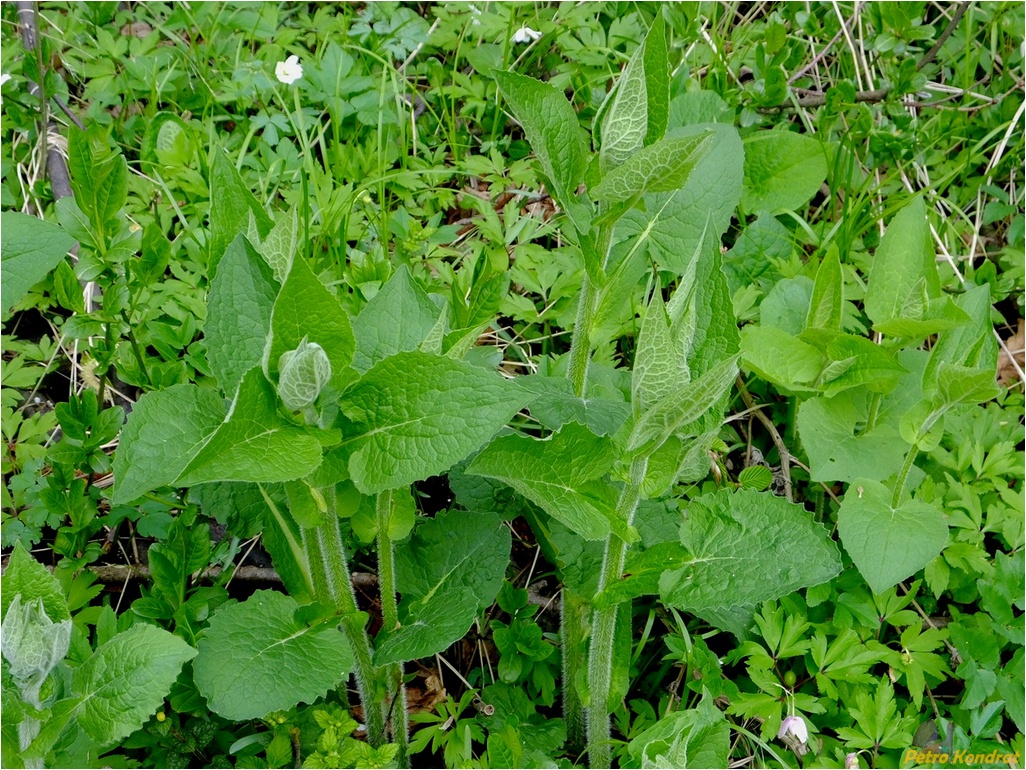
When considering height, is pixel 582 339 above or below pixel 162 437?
below

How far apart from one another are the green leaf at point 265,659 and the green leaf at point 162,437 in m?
0.38

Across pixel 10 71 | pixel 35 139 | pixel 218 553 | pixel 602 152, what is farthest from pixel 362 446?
pixel 10 71

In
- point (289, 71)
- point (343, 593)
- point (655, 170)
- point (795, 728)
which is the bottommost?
point (795, 728)

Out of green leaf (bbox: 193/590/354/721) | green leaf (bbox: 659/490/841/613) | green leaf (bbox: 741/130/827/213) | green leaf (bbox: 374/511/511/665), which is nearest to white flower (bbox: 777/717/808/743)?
green leaf (bbox: 659/490/841/613)

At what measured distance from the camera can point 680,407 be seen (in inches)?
52.3

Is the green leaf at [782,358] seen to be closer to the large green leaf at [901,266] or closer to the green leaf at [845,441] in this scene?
the green leaf at [845,441]

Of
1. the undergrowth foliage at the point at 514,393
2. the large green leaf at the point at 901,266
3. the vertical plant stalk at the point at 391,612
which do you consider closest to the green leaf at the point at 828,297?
the undergrowth foliage at the point at 514,393

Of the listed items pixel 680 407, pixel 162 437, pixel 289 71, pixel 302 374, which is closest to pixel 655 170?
pixel 680 407

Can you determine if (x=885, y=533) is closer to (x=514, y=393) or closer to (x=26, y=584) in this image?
(x=514, y=393)

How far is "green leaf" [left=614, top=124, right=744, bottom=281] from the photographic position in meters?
1.85

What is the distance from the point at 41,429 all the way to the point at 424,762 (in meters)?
1.24

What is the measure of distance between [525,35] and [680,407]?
216 centimetres

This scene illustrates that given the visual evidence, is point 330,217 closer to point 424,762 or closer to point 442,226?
point 442,226

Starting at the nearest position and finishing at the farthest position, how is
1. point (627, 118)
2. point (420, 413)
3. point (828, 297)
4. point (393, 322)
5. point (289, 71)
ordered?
point (420, 413), point (627, 118), point (393, 322), point (828, 297), point (289, 71)
